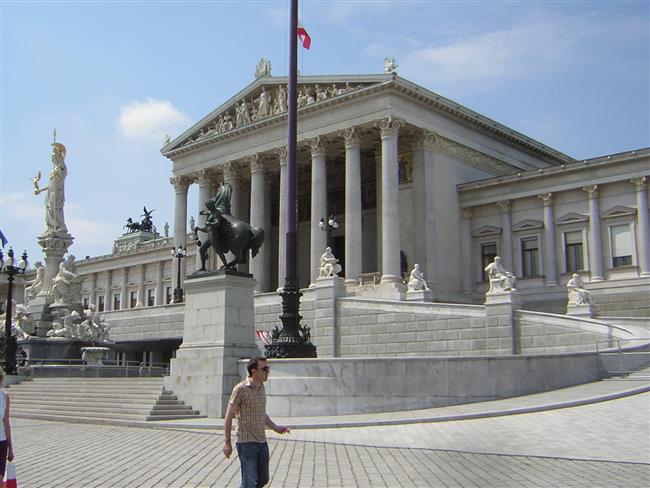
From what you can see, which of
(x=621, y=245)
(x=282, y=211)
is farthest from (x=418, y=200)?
(x=621, y=245)

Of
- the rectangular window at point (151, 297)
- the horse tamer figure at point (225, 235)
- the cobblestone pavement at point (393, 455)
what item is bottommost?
the cobblestone pavement at point (393, 455)

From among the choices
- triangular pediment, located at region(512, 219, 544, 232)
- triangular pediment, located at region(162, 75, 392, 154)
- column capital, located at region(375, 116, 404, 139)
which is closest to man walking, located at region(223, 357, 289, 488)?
column capital, located at region(375, 116, 404, 139)

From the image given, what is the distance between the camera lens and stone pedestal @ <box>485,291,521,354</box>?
3325 cm

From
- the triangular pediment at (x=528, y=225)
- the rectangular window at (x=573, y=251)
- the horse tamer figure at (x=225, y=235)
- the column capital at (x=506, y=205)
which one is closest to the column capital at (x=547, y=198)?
the triangular pediment at (x=528, y=225)

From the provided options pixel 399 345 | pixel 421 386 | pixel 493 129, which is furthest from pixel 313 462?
→ pixel 493 129

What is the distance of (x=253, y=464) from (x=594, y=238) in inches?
1714

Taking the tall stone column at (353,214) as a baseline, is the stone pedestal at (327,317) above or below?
below

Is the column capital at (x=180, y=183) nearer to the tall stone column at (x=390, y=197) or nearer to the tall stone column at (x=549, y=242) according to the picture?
the tall stone column at (x=390, y=197)

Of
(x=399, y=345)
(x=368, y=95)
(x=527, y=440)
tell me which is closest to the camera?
(x=527, y=440)

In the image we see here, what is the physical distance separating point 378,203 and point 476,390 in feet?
120

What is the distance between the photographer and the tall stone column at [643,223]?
45438 millimetres

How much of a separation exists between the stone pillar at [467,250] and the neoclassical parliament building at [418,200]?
78 mm

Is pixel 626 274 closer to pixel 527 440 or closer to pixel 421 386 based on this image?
pixel 421 386

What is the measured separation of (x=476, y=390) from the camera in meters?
19.7
